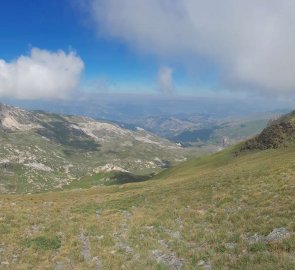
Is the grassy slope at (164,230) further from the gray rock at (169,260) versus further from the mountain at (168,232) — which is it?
the gray rock at (169,260)

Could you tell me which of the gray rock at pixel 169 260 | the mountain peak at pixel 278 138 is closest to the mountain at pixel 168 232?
the gray rock at pixel 169 260

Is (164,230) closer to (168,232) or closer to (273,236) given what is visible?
(168,232)

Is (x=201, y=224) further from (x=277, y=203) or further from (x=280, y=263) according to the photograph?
(x=280, y=263)

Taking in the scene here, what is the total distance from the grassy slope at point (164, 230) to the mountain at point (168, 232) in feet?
0.16

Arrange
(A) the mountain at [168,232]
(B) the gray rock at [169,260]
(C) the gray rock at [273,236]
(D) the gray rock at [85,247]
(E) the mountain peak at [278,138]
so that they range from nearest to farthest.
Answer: (B) the gray rock at [169,260]
(A) the mountain at [168,232]
(C) the gray rock at [273,236]
(D) the gray rock at [85,247]
(E) the mountain peak at [278,138]

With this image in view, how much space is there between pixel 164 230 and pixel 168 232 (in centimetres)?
84

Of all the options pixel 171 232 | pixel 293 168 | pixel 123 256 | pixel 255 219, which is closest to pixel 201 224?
pixel 171 232

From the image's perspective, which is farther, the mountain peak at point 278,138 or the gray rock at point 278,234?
the mountain peak at point 278,138

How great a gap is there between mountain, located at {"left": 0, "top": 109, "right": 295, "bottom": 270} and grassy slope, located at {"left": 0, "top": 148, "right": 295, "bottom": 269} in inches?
2.0

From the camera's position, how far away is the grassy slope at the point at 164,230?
21656 millimetres

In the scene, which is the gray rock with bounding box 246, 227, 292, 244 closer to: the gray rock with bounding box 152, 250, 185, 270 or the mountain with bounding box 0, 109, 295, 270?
the mountain with bounding box 0, 109, 295, 270

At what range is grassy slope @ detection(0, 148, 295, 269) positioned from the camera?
21656mm

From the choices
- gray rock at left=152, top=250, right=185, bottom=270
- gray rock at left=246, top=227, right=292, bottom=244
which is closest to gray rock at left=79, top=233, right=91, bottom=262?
gray rock at left=152, top=250, right=185, bottom=270

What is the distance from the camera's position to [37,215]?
39.4 m
